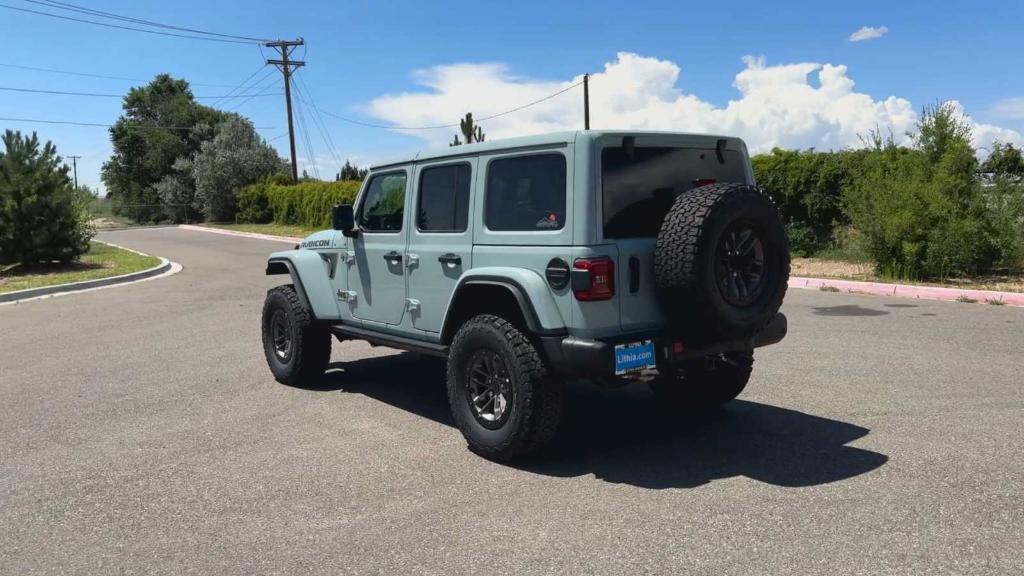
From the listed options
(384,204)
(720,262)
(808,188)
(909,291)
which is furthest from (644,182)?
(808,188)

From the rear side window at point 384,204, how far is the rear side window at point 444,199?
0.82 ft

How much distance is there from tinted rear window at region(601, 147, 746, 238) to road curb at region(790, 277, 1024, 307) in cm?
828

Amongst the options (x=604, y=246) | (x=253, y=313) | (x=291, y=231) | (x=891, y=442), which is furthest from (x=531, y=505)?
(x=291, y=231)

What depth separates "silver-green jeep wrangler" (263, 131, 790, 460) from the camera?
4.45m

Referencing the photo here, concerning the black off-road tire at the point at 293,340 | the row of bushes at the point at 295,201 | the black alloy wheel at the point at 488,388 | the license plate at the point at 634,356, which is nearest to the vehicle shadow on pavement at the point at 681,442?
the black alloy wheel at the point at 488,388

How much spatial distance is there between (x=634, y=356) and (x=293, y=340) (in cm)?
354

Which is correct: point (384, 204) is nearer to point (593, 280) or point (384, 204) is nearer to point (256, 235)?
point (593, 280)

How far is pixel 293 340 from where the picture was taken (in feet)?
22.6

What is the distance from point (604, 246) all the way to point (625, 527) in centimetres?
154

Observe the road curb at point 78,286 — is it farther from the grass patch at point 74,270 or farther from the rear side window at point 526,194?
the rear side window at point 526,194

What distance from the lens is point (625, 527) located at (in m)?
3.85

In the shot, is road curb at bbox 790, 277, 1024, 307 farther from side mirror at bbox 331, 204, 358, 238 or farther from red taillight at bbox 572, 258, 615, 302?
side mirror at bbox 331, 204, 358, 238

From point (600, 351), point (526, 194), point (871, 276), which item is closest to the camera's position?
point (600, 351)

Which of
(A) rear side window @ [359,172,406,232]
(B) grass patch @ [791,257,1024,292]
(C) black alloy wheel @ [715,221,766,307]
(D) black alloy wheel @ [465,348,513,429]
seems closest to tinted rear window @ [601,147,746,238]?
(C) black alloy wheel @ [715,221,766,307]
